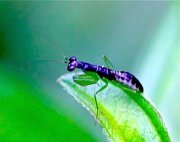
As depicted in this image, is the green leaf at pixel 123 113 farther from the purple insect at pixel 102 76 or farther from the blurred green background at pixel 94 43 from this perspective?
the blurred green background at pixel 94 43

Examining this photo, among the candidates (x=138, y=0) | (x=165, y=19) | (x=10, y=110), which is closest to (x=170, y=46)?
(x=165, y=19)

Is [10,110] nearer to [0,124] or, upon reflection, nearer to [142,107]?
[0,124]

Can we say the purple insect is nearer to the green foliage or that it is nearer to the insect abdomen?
the insect abdomen

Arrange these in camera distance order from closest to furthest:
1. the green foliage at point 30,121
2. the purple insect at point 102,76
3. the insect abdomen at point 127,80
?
the green foliage at point 30,121 → the purple insect at point 102,76 → the insect abdomen at point 127,80

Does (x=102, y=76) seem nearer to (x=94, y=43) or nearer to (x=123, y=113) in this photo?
(x=123, y=113)

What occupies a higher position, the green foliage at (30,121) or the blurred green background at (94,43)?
the blurred green background at (94,43)

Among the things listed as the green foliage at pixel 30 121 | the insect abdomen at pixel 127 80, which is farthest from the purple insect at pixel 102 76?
the green foliage at pixel 30 121

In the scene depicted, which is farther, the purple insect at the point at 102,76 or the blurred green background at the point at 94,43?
the blurred green background at the point at 94,43
